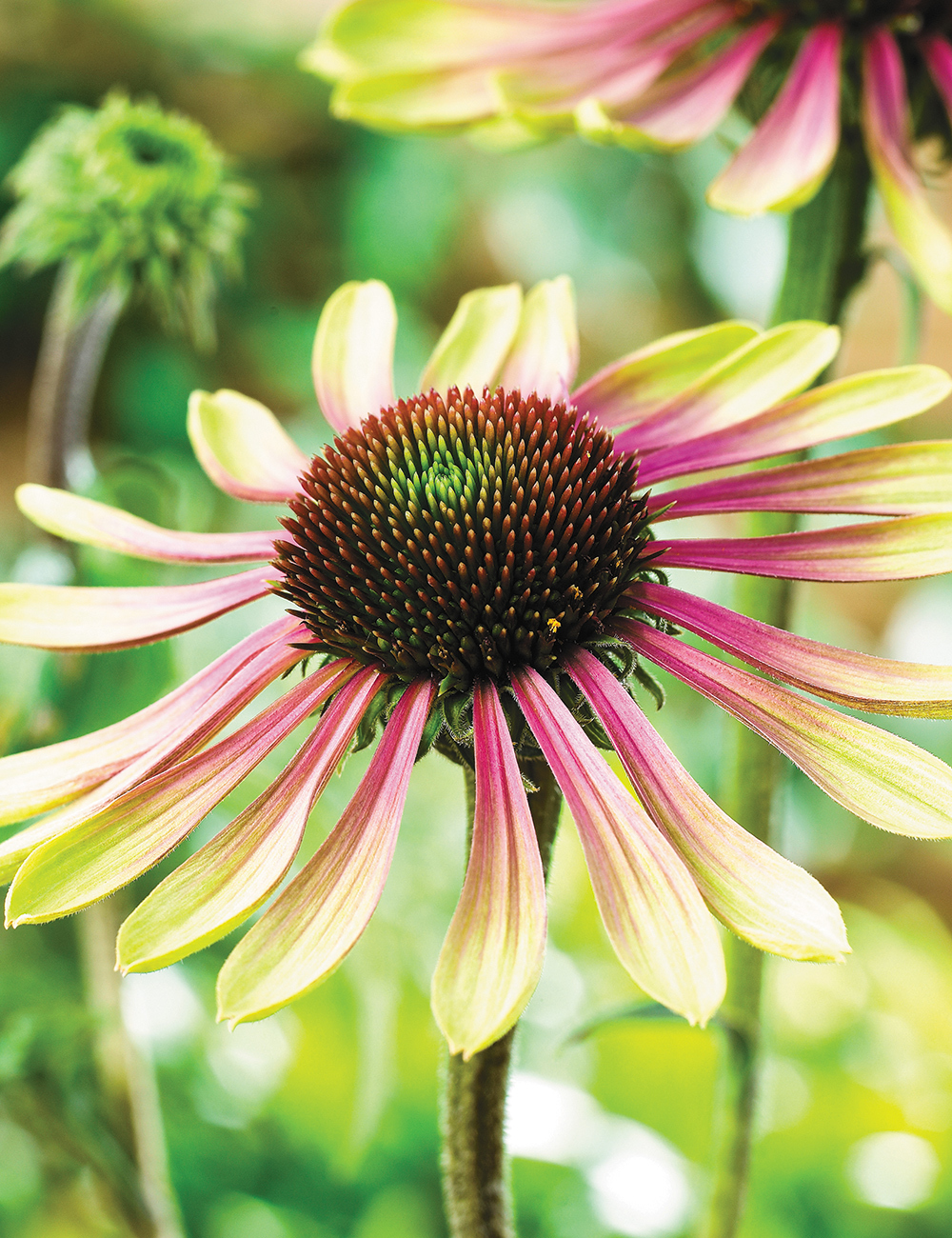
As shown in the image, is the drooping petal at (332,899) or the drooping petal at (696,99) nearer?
the drooping petal at (332,899)

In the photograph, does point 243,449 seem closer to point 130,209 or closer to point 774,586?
point 130,209

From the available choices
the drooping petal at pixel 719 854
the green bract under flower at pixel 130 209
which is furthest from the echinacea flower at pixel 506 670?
the green bract under flower at pixel 130 209

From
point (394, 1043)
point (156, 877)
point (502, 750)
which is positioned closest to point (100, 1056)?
point (156, 877)

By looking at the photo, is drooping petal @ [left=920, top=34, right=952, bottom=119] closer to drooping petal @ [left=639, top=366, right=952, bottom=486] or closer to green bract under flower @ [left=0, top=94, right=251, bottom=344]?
drooping petal @ [left=639, top=366, right=952, bottom=486]

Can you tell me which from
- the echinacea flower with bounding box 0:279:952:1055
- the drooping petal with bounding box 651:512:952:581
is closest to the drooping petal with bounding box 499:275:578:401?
the echinacea flower with bounding box 0:279:952:1055

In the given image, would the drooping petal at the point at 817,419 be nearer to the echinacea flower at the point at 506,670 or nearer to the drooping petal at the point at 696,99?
the echinacea flower at the point at 506,670

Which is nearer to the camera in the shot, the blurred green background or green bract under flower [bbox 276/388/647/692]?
green bract under flower [bbox 276/388/647/692]

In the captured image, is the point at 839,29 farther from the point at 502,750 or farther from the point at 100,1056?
the point at 100,1056
